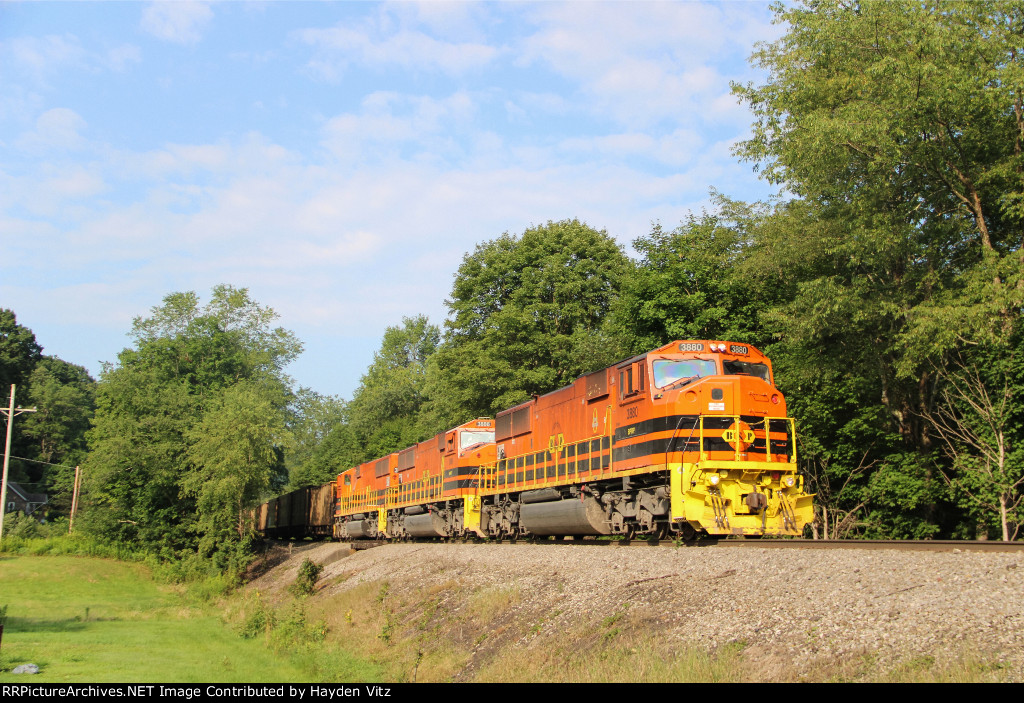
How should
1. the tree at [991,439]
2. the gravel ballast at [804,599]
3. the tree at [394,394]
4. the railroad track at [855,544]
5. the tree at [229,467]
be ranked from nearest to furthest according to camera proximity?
the gravel ballast at [804,599], the railroad track at [855,544], the tree at [991,439], the tree at [229,467], the tree at [394,394]

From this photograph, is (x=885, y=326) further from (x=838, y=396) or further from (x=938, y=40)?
(x=938, y=40)

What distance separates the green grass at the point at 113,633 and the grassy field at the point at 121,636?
→ 0.07 ft

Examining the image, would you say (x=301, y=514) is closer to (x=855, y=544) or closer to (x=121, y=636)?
(x=121, y=636)

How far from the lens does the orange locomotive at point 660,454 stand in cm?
1499

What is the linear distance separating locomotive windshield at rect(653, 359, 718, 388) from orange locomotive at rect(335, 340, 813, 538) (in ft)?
0.07

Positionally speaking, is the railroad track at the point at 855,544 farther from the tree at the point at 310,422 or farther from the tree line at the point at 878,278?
the tree at the point at 310,422

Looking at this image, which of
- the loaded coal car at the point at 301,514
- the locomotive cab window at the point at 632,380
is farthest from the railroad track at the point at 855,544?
the loaded coal car at the point at 301,514

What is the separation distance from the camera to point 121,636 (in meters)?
21.3

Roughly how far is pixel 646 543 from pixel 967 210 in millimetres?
12725

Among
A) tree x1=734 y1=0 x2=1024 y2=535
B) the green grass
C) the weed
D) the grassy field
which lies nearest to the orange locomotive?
tree x1=734 y1=0 x2=1024 y2=535

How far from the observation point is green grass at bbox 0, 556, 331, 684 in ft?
49.6

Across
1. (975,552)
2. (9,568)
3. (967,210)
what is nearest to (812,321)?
(967,210)

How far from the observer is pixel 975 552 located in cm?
1013

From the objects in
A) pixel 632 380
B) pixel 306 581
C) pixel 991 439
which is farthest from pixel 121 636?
pixel 991 439
